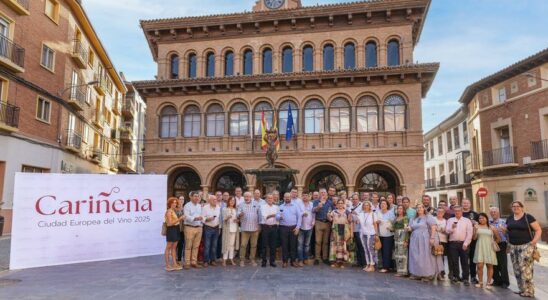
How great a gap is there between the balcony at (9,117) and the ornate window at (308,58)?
609 inches

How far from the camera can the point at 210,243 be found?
10.5 meters

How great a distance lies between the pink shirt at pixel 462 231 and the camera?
875cm

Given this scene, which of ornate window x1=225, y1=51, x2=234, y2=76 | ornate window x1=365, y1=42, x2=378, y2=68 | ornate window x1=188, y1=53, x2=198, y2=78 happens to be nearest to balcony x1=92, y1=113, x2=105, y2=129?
ornate window x1=188, y1=53, x2=198, y2=78

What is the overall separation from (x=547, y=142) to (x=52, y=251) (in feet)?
79.6

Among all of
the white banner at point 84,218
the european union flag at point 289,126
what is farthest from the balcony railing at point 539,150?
the white banner at point 84,218

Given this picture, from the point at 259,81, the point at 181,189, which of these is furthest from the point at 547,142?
the point at 181,189

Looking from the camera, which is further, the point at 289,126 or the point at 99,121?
the point at 99,121

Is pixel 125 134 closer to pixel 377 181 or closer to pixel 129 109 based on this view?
pixel 129 109

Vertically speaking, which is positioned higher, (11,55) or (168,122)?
(11,55)

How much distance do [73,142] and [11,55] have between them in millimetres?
7485

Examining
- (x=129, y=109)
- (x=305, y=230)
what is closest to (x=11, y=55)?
(x=305, y=230)

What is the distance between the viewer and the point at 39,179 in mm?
10117

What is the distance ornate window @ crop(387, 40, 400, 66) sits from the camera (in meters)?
22.8

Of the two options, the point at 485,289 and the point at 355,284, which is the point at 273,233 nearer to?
the point at 355,284
